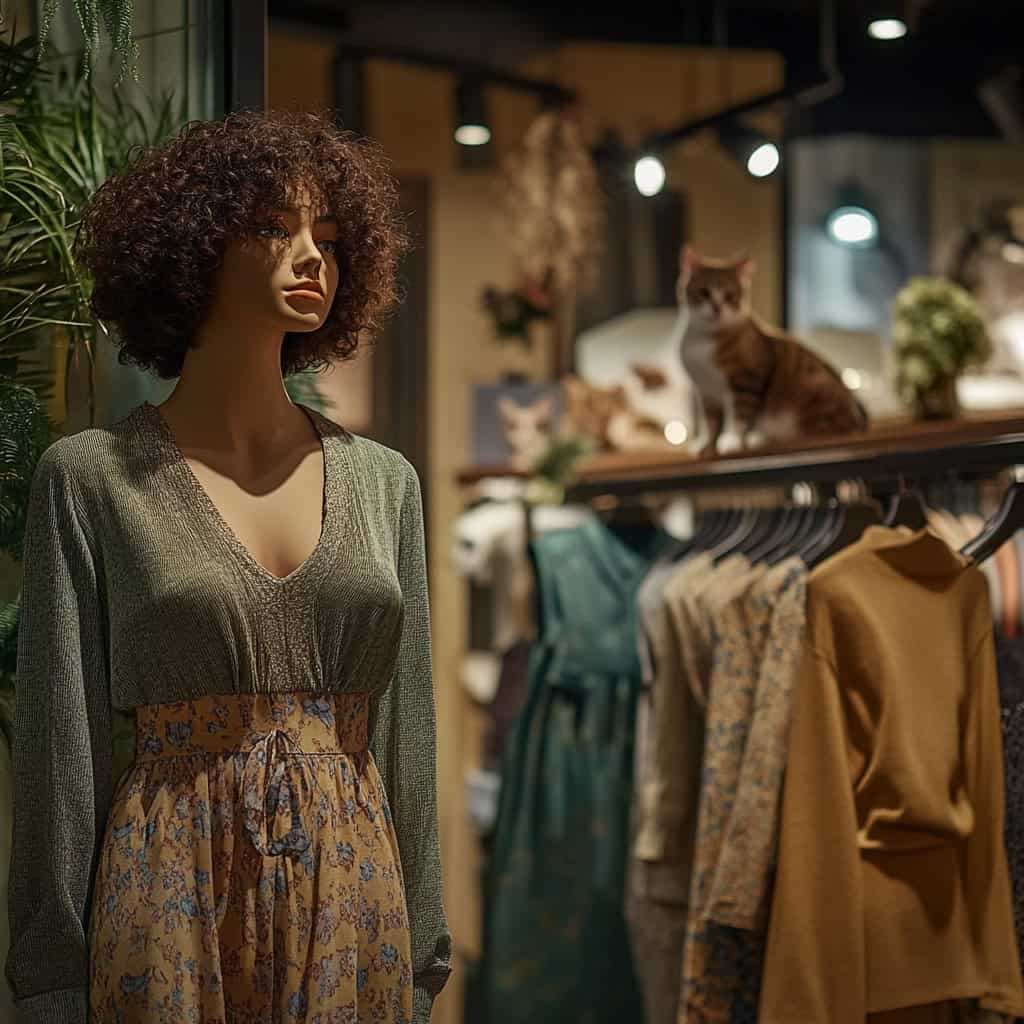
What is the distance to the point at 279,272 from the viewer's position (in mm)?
1864

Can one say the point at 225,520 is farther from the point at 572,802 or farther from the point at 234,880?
the point at 572,802

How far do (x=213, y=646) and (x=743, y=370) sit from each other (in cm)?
202

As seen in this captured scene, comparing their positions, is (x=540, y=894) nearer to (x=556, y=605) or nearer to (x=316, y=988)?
(x=556, y=605)

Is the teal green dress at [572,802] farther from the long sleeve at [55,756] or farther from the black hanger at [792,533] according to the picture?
the long sleeve at [55,756]

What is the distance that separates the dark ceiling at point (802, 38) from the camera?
18.4ft

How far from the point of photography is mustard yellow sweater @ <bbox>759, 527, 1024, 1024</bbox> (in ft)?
8.51

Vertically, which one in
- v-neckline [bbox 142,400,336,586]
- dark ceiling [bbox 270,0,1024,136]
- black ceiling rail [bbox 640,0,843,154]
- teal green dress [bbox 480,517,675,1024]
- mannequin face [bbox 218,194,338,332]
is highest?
dark ceiling [bbox 270,0,1024,136]

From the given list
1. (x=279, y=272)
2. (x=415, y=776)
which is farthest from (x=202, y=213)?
(x=415, y=776)

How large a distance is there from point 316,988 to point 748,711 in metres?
1.30

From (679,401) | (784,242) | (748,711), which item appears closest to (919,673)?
(748,711)

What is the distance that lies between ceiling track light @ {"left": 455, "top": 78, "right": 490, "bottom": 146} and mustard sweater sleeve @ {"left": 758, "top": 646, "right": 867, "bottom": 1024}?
2967mm

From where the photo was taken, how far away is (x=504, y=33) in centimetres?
573

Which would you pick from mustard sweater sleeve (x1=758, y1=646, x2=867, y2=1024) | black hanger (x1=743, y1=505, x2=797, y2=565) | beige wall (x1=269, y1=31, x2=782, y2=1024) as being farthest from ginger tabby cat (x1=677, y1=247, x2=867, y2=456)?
beige wall (x1=269, y1=31, x2=782, y2=1024)

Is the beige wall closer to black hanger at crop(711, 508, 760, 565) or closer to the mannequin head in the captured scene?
black hanger at crop(711, 508, 760, 565)
